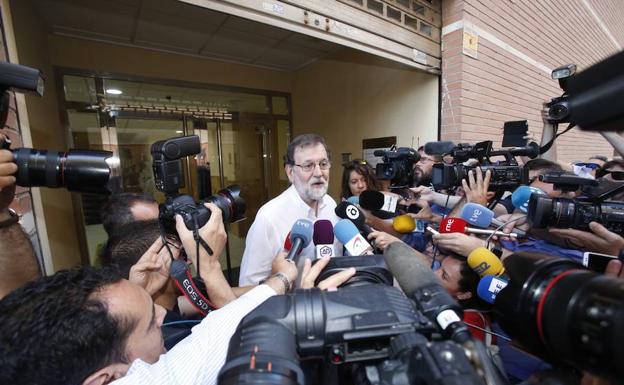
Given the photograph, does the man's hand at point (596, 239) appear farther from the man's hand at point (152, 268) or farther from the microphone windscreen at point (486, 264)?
the man's hand at point (152, 268)

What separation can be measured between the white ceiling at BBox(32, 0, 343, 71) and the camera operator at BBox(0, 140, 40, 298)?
2.40 metres

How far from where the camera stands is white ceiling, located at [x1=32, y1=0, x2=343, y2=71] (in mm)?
2693

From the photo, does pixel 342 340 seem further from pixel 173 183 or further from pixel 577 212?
pixel 577 212

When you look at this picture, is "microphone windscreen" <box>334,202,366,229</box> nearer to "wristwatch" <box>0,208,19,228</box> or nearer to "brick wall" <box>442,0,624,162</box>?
"wristwatch" <box>0,208,19,228</box>

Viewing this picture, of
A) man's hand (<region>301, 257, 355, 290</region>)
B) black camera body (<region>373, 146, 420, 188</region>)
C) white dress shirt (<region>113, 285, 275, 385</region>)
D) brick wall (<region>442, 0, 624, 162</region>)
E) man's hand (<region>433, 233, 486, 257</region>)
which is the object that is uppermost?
brick wall (<region>442, 0, 624, 162</region>)

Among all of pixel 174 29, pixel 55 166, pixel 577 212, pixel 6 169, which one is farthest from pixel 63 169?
pixel 174 29

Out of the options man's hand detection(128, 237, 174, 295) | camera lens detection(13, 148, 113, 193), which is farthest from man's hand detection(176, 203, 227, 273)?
camera lens detection(13, 148, 113, 193)

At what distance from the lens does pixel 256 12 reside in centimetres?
194

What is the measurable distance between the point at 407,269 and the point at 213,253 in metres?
0.59

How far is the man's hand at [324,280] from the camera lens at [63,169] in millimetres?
748

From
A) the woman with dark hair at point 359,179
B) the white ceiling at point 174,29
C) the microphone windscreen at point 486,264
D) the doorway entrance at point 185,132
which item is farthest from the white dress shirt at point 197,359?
the doorway entrance at point 185,132

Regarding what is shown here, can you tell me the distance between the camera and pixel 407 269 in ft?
2.21

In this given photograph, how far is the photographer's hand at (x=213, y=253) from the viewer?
34.5 inches

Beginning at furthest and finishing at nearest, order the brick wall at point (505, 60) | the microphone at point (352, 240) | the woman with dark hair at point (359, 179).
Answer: the brick wall at point (505, 60) → the woman with dark hair at point (359, 179) → the microphone at point (352, 240)
